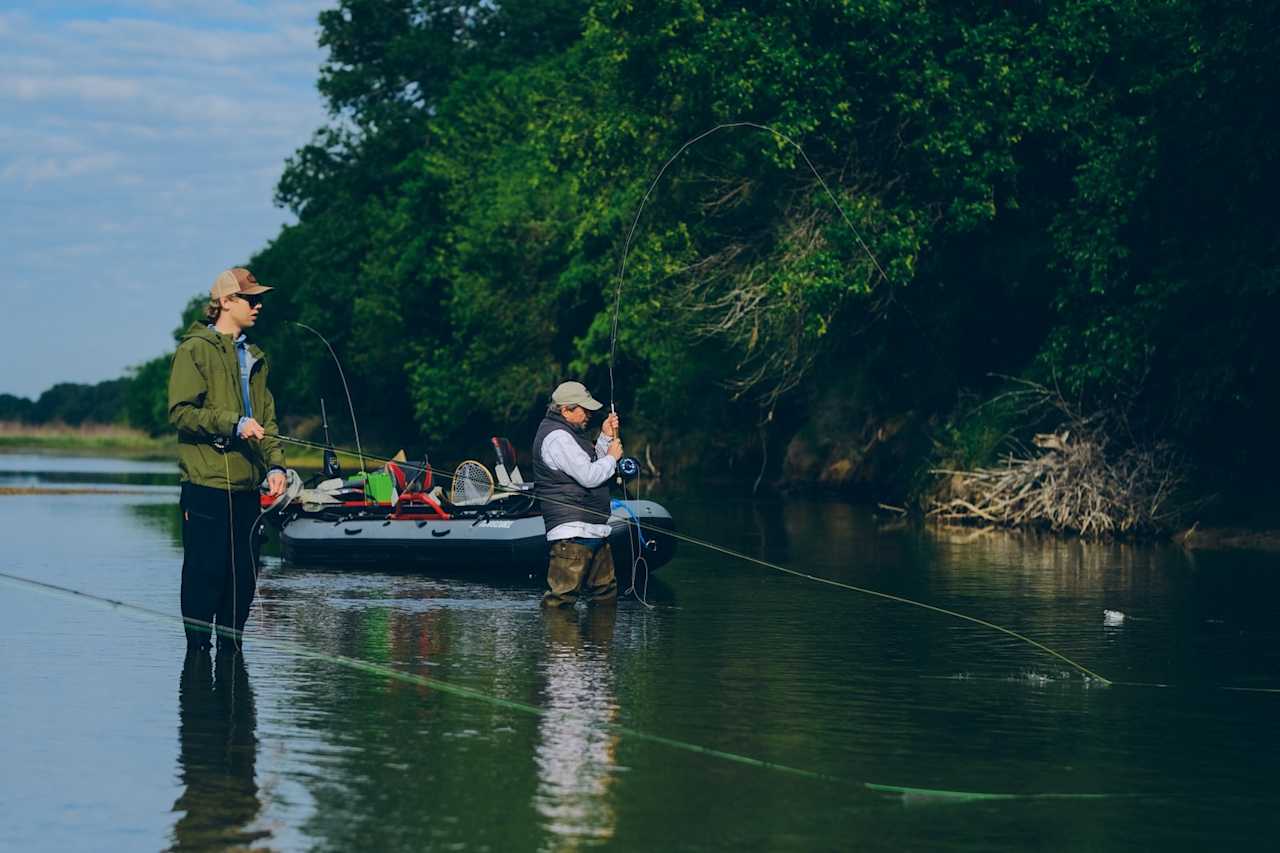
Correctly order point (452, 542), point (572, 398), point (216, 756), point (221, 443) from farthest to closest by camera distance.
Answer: point (452, 542) < point (572, 398) < point (221, 443) < point (216, 756)

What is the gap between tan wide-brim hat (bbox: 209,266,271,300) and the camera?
11.0 m

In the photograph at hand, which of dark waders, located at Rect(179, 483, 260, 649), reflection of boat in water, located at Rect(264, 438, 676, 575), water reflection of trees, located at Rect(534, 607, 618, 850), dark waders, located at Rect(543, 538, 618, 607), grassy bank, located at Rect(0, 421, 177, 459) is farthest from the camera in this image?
grassy bank, located at Rect(0, 421, 177, 459)

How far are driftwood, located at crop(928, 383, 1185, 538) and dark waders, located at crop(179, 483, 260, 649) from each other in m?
17.0

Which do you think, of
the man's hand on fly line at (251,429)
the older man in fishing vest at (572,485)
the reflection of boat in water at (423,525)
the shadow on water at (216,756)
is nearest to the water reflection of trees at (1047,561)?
the reflection of boat in water at (423,525)

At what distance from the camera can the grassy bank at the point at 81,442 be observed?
8394 cm

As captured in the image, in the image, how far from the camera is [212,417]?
10.7 metres

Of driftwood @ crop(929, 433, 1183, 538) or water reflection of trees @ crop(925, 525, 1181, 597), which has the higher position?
driftwood @ crop(929, 433, 1183, 538)

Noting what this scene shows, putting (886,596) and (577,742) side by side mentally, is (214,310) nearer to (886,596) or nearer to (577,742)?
(577,742)

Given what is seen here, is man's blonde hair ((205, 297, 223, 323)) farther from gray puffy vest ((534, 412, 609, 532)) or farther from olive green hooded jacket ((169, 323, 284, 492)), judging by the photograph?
gray puffy vest ((534, 412, 609, 532))

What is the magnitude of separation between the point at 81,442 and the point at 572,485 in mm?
82516

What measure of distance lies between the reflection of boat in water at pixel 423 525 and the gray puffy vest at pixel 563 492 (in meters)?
2.20

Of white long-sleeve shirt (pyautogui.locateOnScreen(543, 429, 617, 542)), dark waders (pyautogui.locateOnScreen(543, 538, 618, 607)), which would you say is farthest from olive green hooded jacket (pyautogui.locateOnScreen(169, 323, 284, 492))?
dark waders (pyautogui.locateOnScreen(543, 538, 618, 607))

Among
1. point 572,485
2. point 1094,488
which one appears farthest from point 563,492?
Result: point 1094,488

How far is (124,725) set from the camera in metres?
9.40
